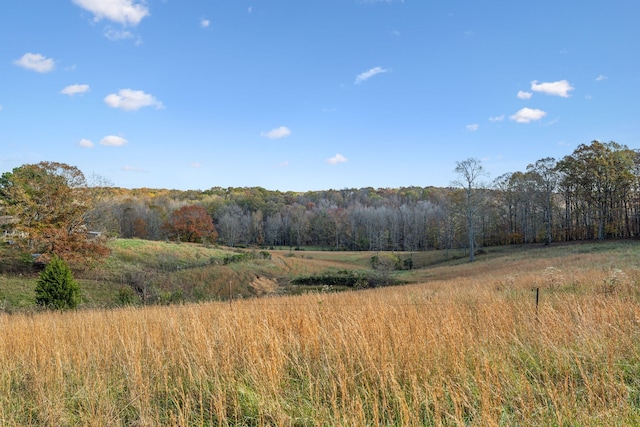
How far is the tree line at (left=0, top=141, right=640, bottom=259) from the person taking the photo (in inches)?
1138

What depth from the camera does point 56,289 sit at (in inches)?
613

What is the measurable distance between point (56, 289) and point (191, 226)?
189 ft

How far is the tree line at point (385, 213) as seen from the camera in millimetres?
28906

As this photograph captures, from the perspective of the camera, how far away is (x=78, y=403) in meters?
3.53

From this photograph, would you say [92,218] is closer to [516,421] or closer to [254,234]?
[516,421]

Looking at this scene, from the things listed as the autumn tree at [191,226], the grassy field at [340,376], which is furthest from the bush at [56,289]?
the autumn tree at [191,226]

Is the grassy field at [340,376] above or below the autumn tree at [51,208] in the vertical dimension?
below

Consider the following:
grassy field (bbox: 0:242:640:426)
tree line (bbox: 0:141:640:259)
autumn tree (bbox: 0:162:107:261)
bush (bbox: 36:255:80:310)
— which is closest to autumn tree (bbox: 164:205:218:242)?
tree line (bbox: 0:141:640:259)

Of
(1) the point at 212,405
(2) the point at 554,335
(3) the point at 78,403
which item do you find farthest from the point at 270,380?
(2) the point at 554,335

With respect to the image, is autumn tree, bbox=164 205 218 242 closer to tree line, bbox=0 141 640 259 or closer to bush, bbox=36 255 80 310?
tree line, bbox=0 141 640 259

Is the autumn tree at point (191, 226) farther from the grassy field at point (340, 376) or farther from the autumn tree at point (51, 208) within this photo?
the grassy field at point (340, 376)

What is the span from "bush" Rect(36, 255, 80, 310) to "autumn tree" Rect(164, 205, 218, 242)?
55.6 m

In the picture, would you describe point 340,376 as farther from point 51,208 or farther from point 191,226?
point 191,226

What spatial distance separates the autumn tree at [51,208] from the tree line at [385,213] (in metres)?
0.07
